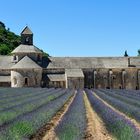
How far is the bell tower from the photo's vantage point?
83688 millimetres

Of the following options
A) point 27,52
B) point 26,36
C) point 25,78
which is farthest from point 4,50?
point 25,78

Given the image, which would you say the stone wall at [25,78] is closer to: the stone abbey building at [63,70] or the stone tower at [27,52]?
the stone abbey building at [63,70]

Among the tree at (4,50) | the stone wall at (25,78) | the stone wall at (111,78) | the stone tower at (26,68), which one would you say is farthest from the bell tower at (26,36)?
the tree at (4,50)

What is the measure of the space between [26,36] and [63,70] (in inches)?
401

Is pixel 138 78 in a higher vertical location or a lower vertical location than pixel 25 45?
lower

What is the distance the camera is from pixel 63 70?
80.6 meters

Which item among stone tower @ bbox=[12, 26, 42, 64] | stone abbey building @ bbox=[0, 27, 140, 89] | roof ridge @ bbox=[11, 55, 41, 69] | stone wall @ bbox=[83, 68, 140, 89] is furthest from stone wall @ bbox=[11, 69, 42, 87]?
stone wall @ bbox=[83, 68, 140, 89]

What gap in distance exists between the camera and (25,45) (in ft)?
271

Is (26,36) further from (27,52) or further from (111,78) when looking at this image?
(111,78)

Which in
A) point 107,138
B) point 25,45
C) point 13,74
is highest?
point 25,45

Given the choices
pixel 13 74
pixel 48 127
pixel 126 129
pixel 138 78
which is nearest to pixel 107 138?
pixel 126 129

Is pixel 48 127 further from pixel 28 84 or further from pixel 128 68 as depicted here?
pixel 128 68

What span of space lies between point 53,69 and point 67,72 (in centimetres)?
273

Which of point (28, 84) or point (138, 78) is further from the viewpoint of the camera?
point (138, 78)
